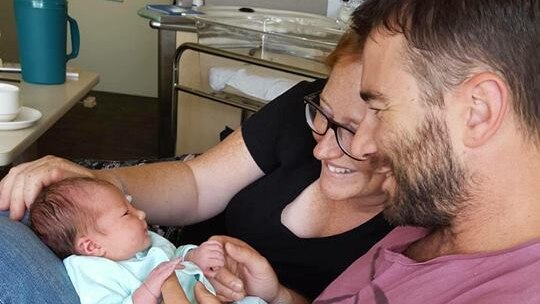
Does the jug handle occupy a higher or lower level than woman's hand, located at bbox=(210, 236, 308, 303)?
higher

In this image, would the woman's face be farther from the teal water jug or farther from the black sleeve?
the teal water jug

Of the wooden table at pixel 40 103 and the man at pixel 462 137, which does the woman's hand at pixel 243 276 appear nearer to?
the man at pixel 462 137

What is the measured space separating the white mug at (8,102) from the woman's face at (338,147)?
810 millimetres

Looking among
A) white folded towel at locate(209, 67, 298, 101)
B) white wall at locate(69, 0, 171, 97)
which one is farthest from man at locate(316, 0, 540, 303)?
white wall at locate(69, 0, 171, 97)

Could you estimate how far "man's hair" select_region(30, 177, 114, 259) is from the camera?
3.33 ft

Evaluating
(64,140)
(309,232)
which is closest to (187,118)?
(309,232)

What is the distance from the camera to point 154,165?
1337 millimetres

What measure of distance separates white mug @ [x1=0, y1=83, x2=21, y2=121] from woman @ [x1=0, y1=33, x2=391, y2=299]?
0.45 m

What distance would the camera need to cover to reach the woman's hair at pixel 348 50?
42.3 inches

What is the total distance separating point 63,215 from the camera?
1.02 m

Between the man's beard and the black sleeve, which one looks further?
the black sleeve

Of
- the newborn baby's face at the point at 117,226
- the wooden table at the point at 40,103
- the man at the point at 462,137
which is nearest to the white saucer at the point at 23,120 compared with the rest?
the wooden table at the point at 40,103

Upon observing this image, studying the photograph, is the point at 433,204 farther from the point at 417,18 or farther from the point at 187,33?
the point at 187,33

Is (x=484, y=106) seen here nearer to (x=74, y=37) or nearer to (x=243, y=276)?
(x=243, y=276)
